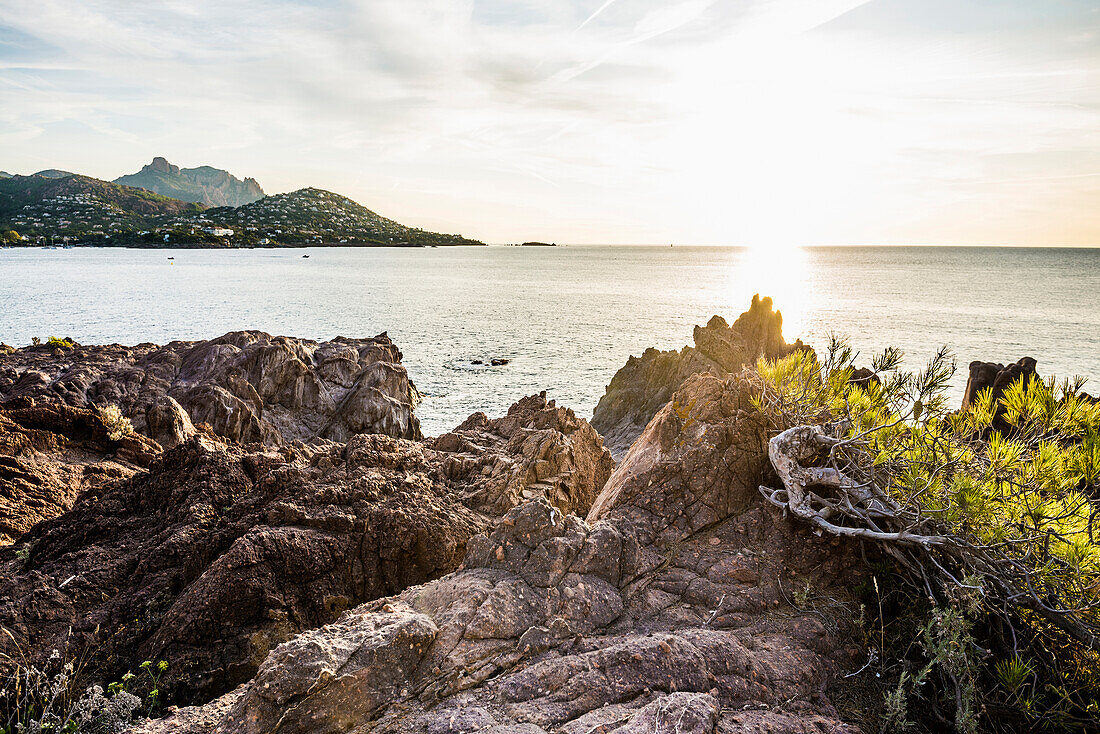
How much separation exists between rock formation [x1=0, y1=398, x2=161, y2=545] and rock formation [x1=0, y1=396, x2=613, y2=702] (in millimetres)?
1591

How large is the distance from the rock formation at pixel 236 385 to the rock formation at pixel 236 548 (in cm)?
937

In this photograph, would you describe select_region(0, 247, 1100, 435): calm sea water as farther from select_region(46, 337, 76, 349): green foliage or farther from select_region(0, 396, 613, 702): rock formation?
select_region(0, 396, 613, 702): rock formation

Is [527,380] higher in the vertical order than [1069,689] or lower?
lower

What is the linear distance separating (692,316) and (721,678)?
231ft

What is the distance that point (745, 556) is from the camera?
638 cm

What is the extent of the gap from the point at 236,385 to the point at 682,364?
20.0 m

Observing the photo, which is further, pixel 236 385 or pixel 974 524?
pixel 236 385

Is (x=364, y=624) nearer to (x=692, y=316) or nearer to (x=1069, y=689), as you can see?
(x=1069, y=689)

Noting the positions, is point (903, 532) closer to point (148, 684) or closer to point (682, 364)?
point (148, 684)

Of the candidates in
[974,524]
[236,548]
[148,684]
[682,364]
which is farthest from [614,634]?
[682,364]

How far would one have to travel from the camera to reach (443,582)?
615cm

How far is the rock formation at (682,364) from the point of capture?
79.8 ft

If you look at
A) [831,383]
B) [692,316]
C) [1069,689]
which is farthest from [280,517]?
[692,316]

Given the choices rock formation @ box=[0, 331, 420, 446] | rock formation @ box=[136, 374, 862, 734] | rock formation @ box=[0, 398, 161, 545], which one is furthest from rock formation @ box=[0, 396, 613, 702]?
rock formation @ box=[0, 331, 420, 446]
